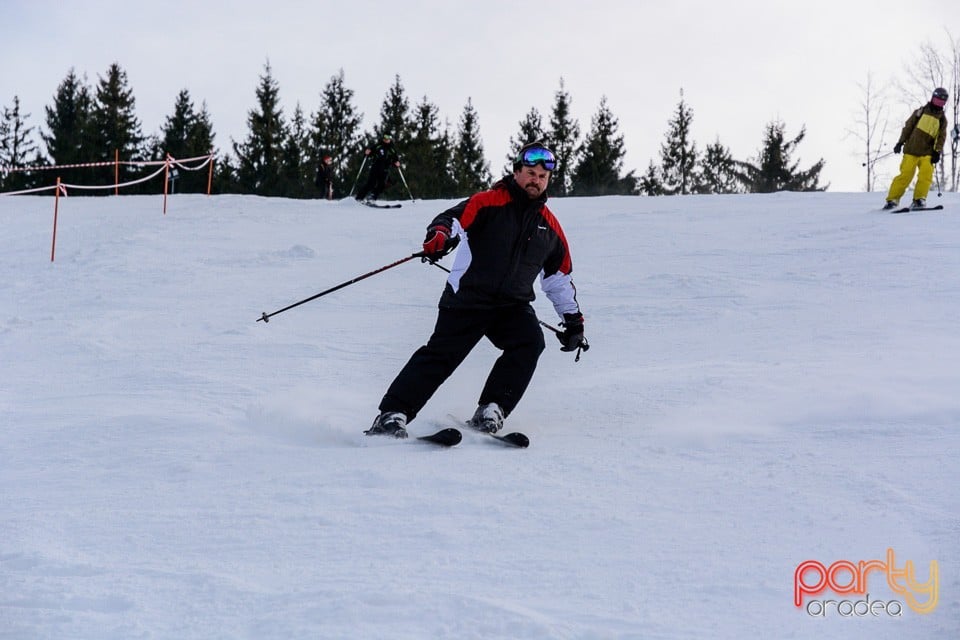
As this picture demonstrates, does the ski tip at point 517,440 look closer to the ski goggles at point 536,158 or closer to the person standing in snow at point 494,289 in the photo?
the person standing in snow at point 494,289

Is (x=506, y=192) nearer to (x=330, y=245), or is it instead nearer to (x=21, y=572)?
(x=21, y=572)

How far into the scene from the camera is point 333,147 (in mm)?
40688

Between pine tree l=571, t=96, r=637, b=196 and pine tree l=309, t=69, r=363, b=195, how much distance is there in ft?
32.0

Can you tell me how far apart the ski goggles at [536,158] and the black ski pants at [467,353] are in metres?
0.68

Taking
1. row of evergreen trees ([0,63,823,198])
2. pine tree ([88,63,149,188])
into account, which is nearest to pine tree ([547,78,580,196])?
row of evergreen trees ([0,63,823,198])

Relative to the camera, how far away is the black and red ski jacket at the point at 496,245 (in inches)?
172

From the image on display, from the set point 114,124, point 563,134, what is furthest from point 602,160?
point 114,124

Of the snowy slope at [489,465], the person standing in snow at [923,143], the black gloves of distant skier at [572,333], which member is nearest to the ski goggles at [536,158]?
the black gloves of distant skier at [572,333]

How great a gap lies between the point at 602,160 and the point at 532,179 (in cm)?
3743

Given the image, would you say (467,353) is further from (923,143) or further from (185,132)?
(185,132)

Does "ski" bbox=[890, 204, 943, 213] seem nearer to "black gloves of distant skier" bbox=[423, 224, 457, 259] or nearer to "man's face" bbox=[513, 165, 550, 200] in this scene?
"man's face" bbox=[513, 165, 550, 200]

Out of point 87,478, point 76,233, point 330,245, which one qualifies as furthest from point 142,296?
point 87,478

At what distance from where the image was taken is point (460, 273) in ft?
14.6

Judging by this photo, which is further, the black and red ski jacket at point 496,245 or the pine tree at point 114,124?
the pine tree at point 114,124
